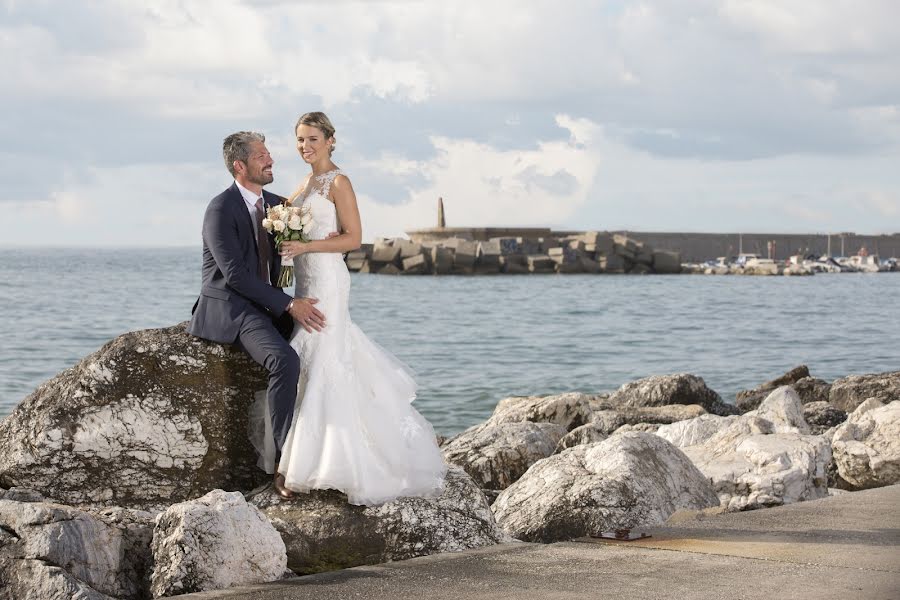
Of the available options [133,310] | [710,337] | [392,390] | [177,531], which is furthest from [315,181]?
[133,310]

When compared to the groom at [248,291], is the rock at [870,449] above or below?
below

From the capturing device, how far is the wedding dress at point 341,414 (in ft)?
18.5

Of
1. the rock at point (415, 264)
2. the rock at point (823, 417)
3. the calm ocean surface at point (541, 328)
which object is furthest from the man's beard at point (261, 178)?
the rock at point (415, 264)

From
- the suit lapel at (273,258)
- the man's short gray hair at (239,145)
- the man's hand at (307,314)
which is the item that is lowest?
the man's hand at (307,314)

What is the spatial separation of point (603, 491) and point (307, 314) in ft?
6.16

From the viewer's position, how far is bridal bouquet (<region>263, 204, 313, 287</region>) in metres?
5.61

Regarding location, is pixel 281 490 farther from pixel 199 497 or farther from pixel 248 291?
pixel 248 291

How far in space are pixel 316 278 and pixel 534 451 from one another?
3.80 meters

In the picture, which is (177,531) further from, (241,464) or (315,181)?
(315,181)

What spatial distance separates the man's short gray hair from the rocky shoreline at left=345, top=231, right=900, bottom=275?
62.5 m

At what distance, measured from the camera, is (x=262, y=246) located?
5883mm

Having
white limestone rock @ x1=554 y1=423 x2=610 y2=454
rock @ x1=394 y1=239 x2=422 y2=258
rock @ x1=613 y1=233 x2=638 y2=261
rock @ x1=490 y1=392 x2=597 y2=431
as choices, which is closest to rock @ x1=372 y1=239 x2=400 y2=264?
rock @ x1=394 y1=239 x2=422 y2=258

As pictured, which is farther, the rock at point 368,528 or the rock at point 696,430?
the rock at point 696,430

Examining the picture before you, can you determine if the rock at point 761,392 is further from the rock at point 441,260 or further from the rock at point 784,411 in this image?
the rock at point 441,260
